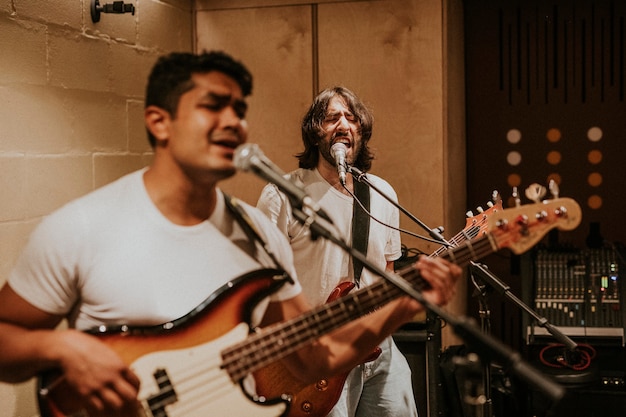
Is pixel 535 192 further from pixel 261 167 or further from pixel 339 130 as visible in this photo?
pixel 339 130

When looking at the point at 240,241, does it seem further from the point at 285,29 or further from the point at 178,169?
the point at 285,29

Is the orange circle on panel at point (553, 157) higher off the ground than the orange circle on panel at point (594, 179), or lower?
higher

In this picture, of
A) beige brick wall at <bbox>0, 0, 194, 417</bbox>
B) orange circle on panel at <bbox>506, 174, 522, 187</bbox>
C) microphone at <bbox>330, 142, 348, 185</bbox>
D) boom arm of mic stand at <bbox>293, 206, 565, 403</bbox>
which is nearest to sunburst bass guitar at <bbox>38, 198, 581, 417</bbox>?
boom arm of mic stand at <bbox>293, 206, 565, 403</bbox>

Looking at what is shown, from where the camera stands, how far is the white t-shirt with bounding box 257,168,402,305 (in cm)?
325

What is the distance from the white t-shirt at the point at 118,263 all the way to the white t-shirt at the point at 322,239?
1.18m

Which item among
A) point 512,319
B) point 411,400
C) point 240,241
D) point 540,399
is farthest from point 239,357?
point 512,319

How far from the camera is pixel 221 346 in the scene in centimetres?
196

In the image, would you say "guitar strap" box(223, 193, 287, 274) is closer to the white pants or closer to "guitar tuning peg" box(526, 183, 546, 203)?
"guitar tuning peg" box(526, 183, 546, 203)

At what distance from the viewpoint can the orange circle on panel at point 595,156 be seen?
5.02m

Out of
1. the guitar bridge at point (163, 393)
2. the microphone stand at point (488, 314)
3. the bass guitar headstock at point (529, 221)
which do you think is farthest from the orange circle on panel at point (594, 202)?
the guitar bridge at point (163, 393)

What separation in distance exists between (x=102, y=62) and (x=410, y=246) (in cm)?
184

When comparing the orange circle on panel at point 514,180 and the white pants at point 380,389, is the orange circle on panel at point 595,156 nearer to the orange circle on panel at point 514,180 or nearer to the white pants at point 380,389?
the orange circle on panel at point 514,180

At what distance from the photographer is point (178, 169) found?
1971mm

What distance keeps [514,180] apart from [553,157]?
26cm
